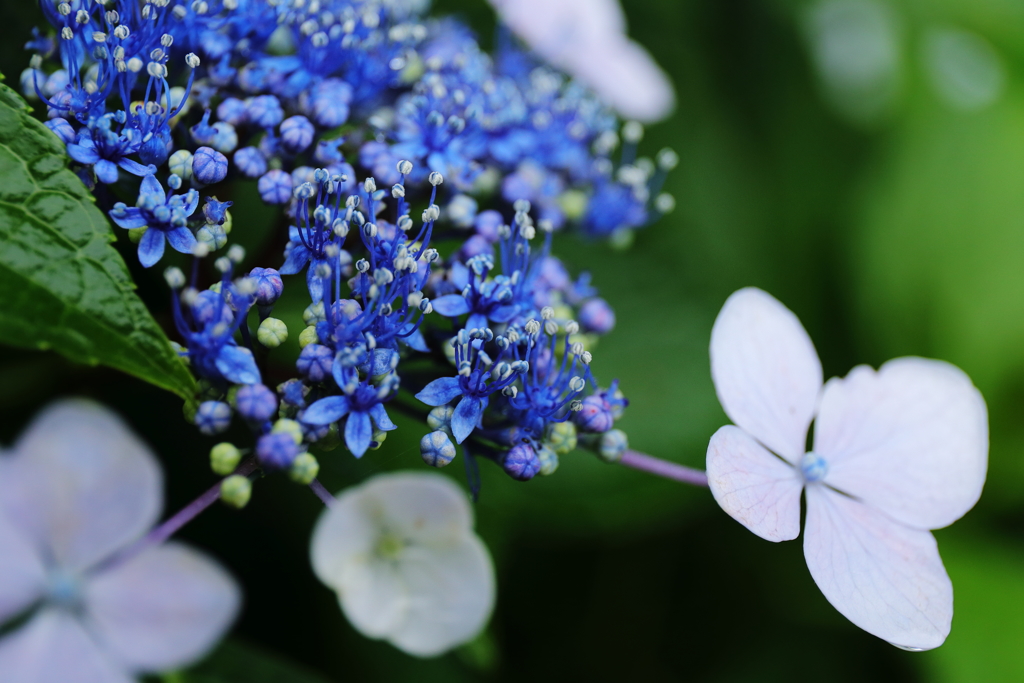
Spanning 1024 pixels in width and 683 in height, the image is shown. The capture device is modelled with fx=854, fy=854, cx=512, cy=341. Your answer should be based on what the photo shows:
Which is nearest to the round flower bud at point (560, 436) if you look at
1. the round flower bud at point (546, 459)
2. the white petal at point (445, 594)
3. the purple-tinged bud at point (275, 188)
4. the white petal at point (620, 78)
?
the round flower bud at point (546, 459)

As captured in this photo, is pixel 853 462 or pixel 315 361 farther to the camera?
pixel 853 462

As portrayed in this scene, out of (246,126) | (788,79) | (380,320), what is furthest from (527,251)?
(788,79)

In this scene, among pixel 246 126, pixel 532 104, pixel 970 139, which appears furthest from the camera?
pixel 970 139

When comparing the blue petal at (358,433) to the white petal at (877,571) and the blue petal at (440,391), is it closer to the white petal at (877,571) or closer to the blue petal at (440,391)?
the blue petal at (440,391)

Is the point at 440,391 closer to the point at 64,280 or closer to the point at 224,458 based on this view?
the point at 224,458

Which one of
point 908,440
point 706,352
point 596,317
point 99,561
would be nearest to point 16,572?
point 99,561

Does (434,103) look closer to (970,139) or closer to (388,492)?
(388,492)
